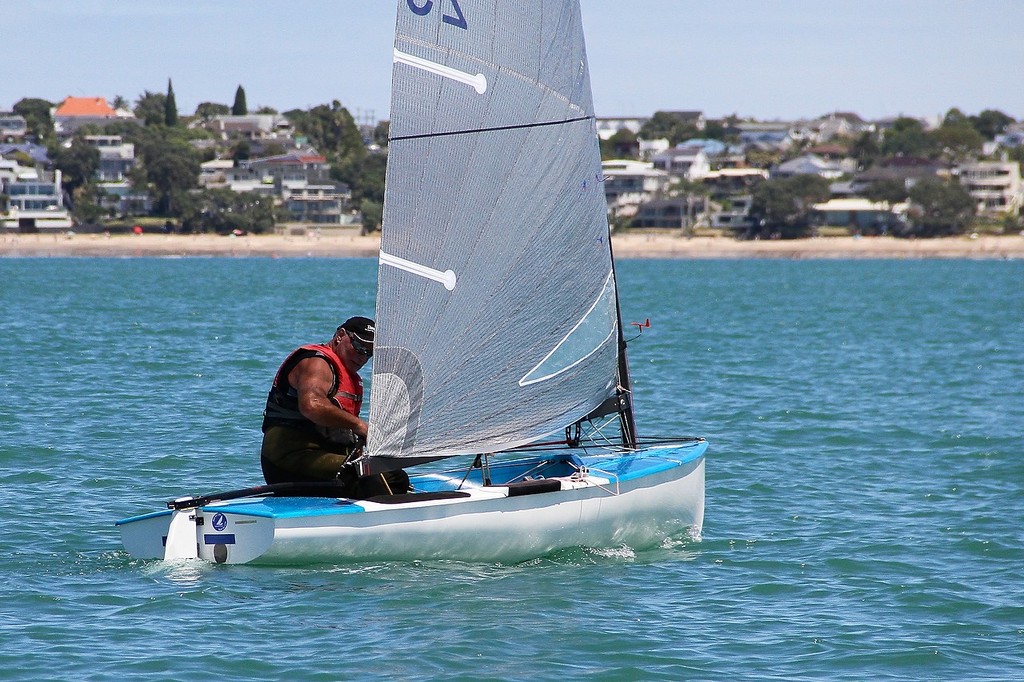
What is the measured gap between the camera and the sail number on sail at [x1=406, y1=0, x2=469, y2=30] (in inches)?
362

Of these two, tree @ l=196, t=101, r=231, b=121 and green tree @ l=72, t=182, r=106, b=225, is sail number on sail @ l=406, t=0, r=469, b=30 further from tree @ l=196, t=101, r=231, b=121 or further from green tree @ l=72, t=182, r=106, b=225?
tree @ l=196, t=101, r=231, b=121

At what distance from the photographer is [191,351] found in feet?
91.8

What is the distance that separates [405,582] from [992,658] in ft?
12.4

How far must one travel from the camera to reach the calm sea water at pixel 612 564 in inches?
317

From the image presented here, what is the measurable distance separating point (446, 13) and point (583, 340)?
2.71m

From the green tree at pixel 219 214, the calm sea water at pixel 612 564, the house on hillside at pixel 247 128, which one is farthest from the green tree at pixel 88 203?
the calm sea water at pixel 612 564

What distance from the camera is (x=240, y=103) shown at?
586ft

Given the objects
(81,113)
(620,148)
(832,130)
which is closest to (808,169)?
(620,148)

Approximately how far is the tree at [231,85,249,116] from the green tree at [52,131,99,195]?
50.3 meters

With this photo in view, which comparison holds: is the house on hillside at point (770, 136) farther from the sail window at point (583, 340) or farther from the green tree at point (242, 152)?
the sail window at point (583, 340)

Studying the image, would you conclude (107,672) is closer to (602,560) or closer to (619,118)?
(602,560)

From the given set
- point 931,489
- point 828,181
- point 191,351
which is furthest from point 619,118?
point 931,489

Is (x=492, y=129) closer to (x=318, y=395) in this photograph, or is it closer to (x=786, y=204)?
(x=318, y=395)

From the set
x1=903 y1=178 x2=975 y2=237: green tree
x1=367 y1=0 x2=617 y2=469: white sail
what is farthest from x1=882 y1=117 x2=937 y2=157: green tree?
x1=367 y1=0 x2=617 y2=469: white sail
